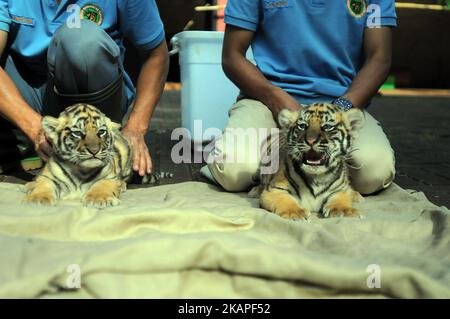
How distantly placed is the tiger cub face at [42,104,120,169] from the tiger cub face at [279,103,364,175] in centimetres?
93

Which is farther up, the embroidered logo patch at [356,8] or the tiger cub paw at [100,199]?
the embroidered logo patch at [356,8]

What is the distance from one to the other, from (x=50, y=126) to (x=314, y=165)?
1.35 meters

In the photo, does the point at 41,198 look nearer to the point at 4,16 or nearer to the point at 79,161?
the point at 79,161

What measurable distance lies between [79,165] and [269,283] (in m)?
1.52

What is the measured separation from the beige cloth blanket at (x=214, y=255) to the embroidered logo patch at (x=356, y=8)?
4.52 feet

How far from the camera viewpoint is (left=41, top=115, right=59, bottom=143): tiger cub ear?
312 centimetres

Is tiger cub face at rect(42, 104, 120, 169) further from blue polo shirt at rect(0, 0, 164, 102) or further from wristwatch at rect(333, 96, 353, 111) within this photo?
wristwatch at rect(333, 96, 353, 111)

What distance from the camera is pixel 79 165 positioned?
3.22 m

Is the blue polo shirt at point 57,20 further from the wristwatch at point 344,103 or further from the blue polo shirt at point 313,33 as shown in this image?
the wristwatch at point 344,103

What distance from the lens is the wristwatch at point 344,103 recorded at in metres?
3.30

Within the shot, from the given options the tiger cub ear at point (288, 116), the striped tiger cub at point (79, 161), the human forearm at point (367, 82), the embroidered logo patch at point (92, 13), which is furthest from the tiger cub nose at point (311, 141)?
the embroidered logo patch at point (92, 13)
